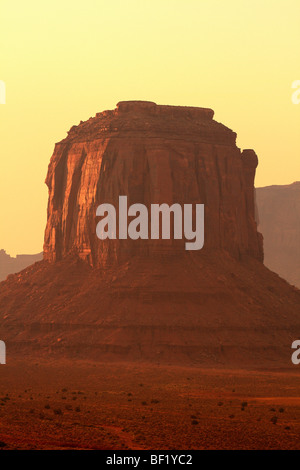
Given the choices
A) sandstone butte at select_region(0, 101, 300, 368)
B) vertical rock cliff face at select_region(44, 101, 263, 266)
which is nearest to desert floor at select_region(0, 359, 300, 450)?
sandstone butte at select_region(0, 101, 300, 368)

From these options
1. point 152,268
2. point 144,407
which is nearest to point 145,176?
point 152,268

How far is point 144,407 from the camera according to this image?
78.4 m

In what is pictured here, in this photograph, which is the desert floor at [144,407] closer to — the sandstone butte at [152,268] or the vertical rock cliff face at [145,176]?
the sandstone butte at [152,268]

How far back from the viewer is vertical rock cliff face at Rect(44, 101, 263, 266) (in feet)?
378

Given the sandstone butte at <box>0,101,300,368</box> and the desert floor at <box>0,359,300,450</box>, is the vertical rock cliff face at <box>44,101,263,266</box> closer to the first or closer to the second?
the sandstone butte at <box>0,101,300,368</box>

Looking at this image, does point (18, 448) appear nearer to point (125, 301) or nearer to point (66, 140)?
point (125, 301)

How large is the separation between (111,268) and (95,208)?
225 inches

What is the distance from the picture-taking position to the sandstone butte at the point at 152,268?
107 meters

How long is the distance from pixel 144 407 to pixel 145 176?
4004cm

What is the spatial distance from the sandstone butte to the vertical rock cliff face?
106 mm

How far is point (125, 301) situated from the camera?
110m

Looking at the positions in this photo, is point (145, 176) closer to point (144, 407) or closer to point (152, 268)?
point (152, 268)

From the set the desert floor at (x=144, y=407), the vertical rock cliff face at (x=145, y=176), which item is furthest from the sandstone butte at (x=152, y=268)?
the desert floor at (x=144, y=407)

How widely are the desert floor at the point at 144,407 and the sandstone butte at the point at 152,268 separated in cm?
442
